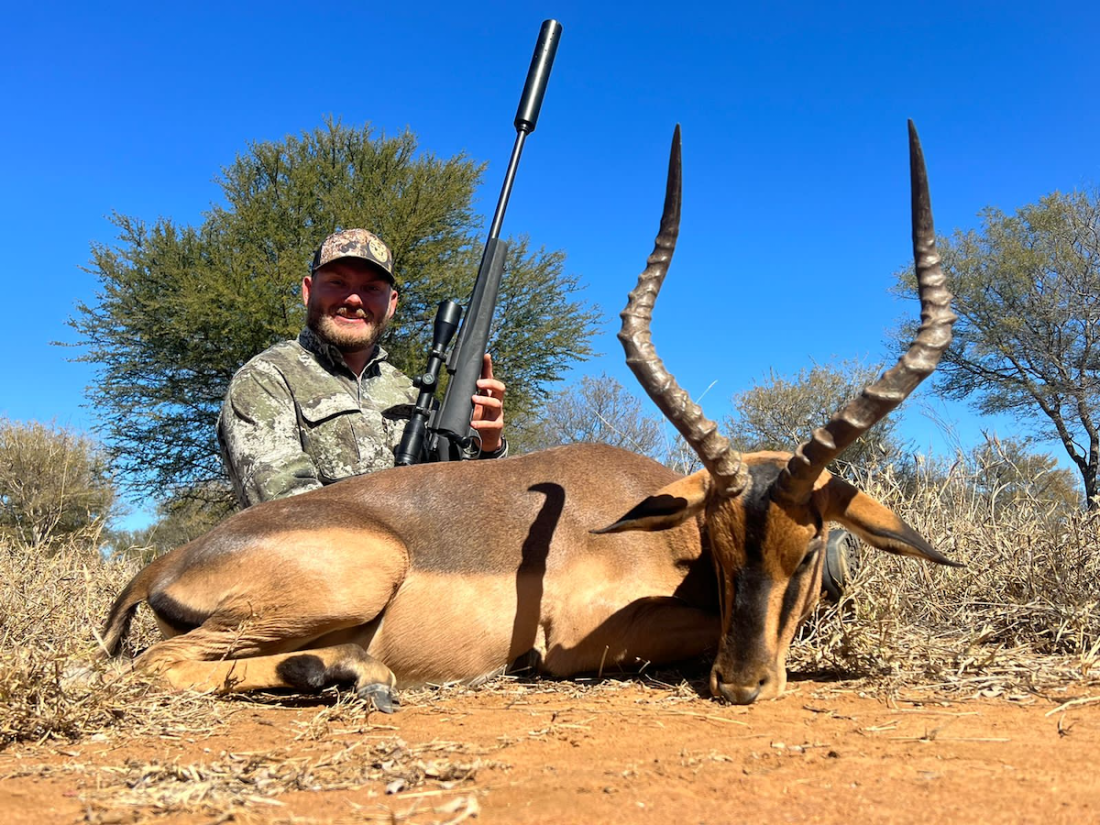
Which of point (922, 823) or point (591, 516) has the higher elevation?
point (591, 516)

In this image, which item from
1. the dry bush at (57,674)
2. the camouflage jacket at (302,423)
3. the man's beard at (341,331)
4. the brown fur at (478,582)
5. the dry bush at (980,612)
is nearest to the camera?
the dry bush at (57,674)

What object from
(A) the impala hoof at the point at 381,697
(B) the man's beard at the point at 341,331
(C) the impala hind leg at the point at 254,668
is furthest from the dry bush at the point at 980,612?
(B) the man's beard at the point at 341,331

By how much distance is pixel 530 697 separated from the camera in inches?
171

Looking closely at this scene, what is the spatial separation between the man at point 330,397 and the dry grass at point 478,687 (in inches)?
54.6

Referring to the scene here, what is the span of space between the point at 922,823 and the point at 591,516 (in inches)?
→ 113

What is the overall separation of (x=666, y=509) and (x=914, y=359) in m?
1.29

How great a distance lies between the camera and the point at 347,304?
711 cm

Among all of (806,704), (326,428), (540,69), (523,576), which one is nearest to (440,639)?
(523,576)

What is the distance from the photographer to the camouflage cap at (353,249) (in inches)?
A: 277

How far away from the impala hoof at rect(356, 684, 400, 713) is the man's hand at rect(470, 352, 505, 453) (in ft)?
8.25

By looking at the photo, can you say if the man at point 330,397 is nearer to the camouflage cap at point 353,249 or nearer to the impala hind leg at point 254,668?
the camouflage cap at point 353,249

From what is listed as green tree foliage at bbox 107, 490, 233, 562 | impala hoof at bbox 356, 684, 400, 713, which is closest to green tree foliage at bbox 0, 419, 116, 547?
green tree foliage at bbox 107, 490, 233, 562

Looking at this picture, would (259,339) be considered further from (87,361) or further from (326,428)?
(326,428)

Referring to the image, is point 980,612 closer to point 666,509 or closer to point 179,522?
point 666,509
